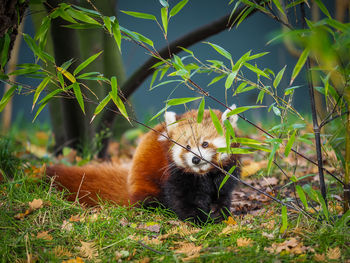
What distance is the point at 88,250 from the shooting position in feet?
5.77

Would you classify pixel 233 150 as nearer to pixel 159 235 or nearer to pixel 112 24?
pixel 159 235

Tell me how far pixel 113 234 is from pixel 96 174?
0.78 metres

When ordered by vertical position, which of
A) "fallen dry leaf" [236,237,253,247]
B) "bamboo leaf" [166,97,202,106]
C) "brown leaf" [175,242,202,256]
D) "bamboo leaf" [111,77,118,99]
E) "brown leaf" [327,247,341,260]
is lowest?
"brown leaf" [175,242,202,256]

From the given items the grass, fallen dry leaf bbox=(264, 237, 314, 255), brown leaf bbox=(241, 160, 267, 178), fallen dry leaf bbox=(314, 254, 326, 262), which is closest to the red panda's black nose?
the grass

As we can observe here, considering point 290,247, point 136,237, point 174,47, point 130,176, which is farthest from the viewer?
point 174,47

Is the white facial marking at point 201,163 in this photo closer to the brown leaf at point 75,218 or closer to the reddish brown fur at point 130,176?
the reddish brown fur at point 130,176

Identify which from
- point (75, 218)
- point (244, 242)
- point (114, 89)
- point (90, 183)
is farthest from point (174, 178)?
point (114, 89)

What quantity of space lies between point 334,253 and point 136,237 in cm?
103

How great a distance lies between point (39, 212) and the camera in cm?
205

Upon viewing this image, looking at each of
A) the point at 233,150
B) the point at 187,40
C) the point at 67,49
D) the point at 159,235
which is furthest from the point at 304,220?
the point at 67,49

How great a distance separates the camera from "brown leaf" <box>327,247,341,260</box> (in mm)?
1542

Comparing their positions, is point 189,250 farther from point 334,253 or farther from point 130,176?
point 130,176

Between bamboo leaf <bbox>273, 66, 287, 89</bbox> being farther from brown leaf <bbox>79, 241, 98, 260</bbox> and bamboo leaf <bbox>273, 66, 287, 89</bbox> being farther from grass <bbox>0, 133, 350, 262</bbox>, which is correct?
brown leaf <bbox>79, 241, 98, 260</bbox>

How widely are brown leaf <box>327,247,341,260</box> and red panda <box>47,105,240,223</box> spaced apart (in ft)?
3.14
